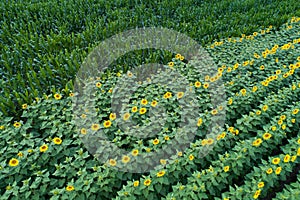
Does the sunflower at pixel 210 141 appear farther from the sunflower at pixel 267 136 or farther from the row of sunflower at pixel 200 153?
the sunflower at pixel 267 136

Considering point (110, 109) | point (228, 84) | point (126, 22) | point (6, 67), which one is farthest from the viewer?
point (126, 22)

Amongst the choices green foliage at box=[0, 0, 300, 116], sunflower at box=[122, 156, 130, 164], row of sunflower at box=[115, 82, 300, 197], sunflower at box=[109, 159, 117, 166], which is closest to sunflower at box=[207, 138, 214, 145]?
row of sunflower at box=[115, 82, 300, 197]

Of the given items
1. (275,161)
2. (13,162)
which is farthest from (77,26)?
(275,161)

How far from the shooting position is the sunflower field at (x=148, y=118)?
2225mm

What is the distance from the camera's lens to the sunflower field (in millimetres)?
2225

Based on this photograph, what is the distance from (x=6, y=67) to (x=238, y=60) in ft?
10.3

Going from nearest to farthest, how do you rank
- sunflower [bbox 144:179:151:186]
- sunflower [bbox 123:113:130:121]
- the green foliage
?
sunflower [bbox 144:179:151:186]
sunflower [bbox 123:113:130:121]
the green foliage

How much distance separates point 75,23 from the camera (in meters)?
5.18

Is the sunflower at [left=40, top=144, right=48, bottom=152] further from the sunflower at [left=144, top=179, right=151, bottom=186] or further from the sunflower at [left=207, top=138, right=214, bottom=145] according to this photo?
the sunflower at [left=207, top=138, right=214, bottom=145]

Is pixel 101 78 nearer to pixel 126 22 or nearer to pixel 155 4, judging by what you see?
pixel 126 22

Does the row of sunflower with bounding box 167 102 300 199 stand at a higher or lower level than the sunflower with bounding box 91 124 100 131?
lower

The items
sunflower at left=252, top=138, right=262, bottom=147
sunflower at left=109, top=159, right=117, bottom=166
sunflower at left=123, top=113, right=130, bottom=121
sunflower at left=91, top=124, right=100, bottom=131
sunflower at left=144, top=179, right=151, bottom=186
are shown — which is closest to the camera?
sunflower at left=144, top=179, right=151, bottom=186

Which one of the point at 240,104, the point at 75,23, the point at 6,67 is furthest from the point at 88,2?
the point at 240,104

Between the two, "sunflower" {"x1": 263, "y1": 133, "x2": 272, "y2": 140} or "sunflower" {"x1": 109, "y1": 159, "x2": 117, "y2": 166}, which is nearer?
"sunflower" {"x1": 109, "y1": 159, "x2": 117, "y2": 166}
